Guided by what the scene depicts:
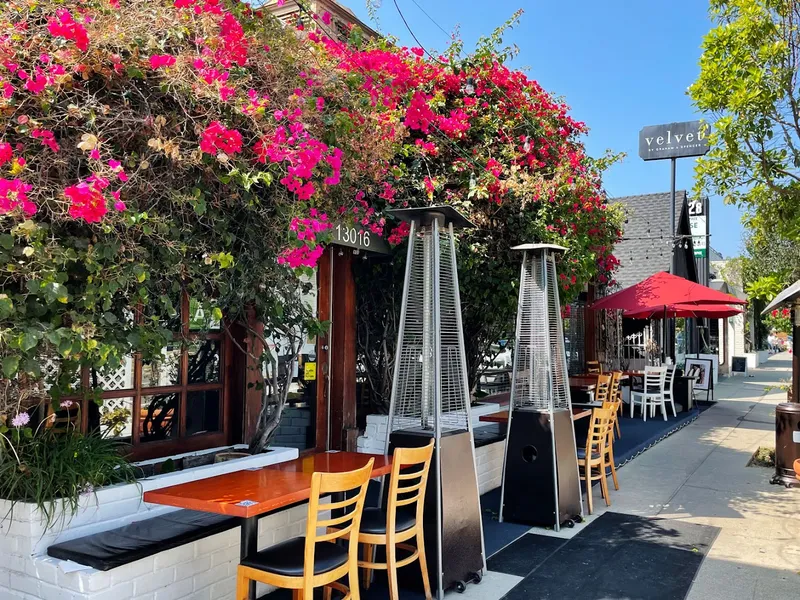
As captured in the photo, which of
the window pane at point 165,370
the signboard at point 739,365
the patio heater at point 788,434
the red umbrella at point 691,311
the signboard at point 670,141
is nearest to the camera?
the window pane at point 165,370

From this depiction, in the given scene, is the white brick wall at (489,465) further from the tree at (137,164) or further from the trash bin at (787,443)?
the tree at (137,164)

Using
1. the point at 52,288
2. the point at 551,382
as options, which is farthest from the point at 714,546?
the point at 52,288

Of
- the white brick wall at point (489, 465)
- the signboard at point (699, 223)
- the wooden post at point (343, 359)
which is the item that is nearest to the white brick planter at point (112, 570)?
the wooden post at point (343, 359)

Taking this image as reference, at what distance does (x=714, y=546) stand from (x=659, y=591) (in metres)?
1.18

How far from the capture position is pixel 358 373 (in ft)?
22.7

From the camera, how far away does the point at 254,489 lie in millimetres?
3256

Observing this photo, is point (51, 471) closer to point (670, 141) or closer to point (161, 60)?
point (161, 60)

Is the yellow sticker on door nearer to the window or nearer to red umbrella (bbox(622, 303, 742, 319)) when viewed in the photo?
the window

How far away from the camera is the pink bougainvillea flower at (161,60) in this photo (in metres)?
2.90

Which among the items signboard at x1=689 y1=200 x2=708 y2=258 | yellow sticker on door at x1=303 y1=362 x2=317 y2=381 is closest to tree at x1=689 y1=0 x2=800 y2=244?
yellow sticker on door at x1=303 y1=362 x2=317 y2=381

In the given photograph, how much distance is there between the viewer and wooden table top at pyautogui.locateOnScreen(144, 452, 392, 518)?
2.96 meters

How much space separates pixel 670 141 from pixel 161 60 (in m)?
14.9

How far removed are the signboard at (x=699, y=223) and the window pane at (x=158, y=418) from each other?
1790 cm

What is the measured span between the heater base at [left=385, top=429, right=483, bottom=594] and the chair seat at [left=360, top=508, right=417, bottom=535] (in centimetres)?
20
